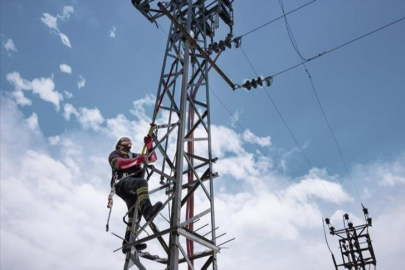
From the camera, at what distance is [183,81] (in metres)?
6.68

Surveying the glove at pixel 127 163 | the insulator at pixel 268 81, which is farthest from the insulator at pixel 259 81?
the glove at pixel 127 163

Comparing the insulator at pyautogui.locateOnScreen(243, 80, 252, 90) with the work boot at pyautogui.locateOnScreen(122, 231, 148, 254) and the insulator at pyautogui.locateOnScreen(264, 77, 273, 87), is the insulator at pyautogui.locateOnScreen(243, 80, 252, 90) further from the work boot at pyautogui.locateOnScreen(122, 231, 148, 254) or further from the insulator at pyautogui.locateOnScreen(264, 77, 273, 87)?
the work boot at pyautogui.locateOnScreen(122, 231, 148, 254)

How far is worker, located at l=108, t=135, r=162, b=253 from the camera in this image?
17.1ft

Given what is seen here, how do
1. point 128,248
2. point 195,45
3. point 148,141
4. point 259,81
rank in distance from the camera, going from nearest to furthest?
1. point 128,248
2. point 148,141
3. point 195,45
4. point 259,81

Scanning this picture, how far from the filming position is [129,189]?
556cm

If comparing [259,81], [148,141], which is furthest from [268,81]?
[148,141]

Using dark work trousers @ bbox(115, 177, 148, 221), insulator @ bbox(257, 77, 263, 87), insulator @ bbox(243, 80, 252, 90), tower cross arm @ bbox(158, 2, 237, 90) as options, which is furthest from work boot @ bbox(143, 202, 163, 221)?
insulator @ bbox(257, 77, 263, 87)

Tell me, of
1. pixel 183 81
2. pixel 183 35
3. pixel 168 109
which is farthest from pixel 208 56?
pixel 168 109

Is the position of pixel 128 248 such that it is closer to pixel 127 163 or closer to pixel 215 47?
pixel 127 163

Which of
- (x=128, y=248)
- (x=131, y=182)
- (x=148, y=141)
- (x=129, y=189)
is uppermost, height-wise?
(x=148, y=141)

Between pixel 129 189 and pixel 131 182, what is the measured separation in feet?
0.42

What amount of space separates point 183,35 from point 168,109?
2079 millimetres

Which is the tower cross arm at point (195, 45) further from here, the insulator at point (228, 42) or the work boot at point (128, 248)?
the work boot at point (128, 248)

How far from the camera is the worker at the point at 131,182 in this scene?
5.20m
